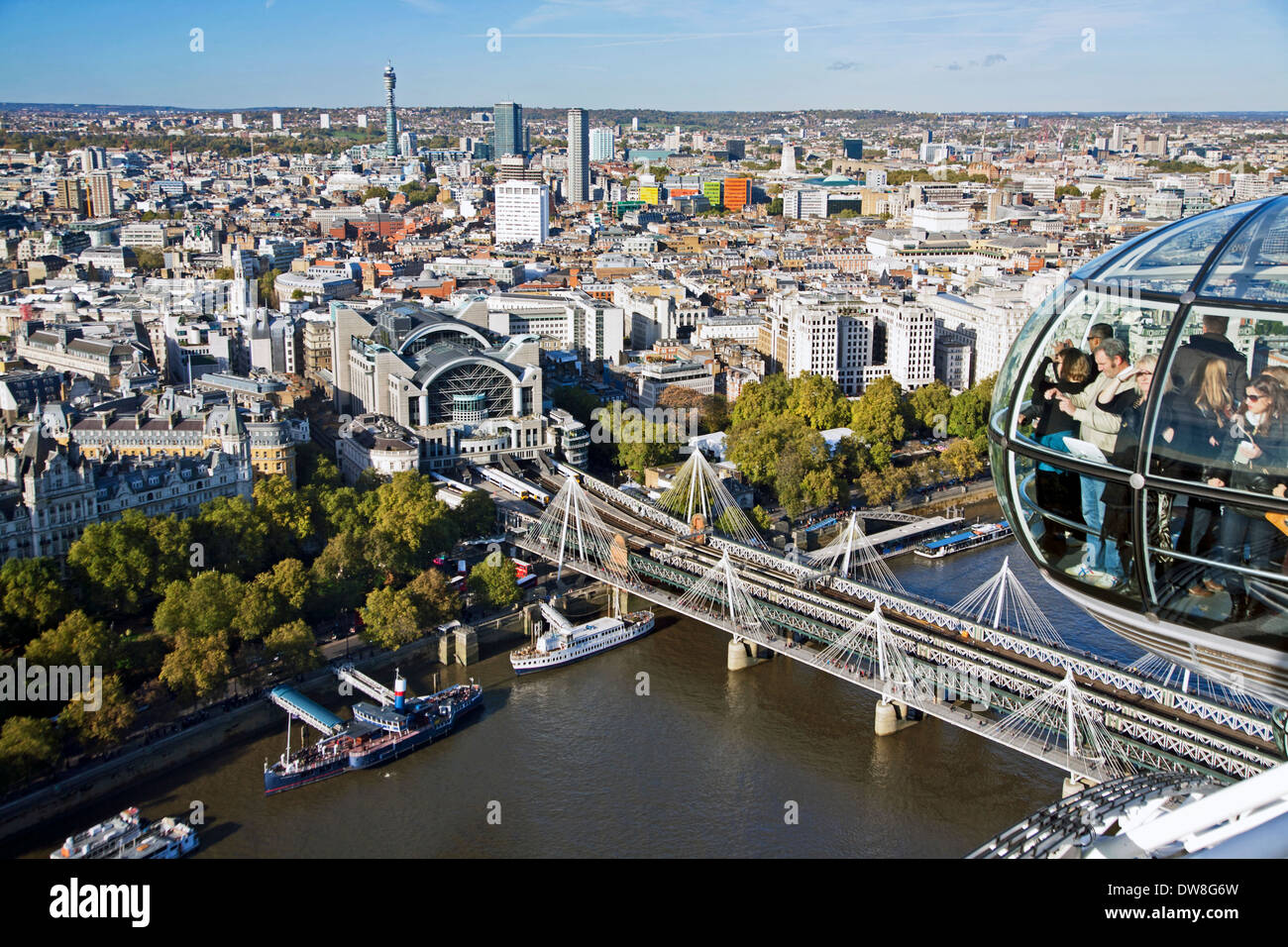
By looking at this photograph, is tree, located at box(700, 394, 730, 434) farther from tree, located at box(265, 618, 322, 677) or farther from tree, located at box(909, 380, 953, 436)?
tree, located at box(265, 618, 322, 677)

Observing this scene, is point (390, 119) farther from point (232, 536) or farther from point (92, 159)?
point (232, 536)

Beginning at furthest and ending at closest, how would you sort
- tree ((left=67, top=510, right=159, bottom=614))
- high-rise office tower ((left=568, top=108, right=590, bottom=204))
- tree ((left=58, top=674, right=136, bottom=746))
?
high-rise office tower ((left=568, top=108, right=590, bottom=204)) → tree ((left=67, top=510, right=159, bottom=614)) → tree ((left=58, top=674, right=136, bottom=746))

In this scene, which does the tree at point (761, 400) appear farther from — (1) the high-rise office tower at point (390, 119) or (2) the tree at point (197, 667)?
(1) the high-rise office tower at point (390, 119)

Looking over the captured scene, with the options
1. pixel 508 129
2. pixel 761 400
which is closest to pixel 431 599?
pixel 761 400

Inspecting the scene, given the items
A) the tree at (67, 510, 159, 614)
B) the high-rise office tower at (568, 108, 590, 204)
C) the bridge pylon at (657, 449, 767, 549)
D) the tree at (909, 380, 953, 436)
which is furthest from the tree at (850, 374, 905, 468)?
the high-rise office tower at (568, 108, 590, 204)

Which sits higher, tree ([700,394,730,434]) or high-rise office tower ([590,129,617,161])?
high-rise office tower ([590,129,617,161])

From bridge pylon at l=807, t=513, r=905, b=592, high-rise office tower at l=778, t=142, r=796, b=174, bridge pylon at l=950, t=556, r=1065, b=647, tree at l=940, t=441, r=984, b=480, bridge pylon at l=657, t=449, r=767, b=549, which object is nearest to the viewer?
bridge pylon at l=950, t=556, r=1065, b=647
